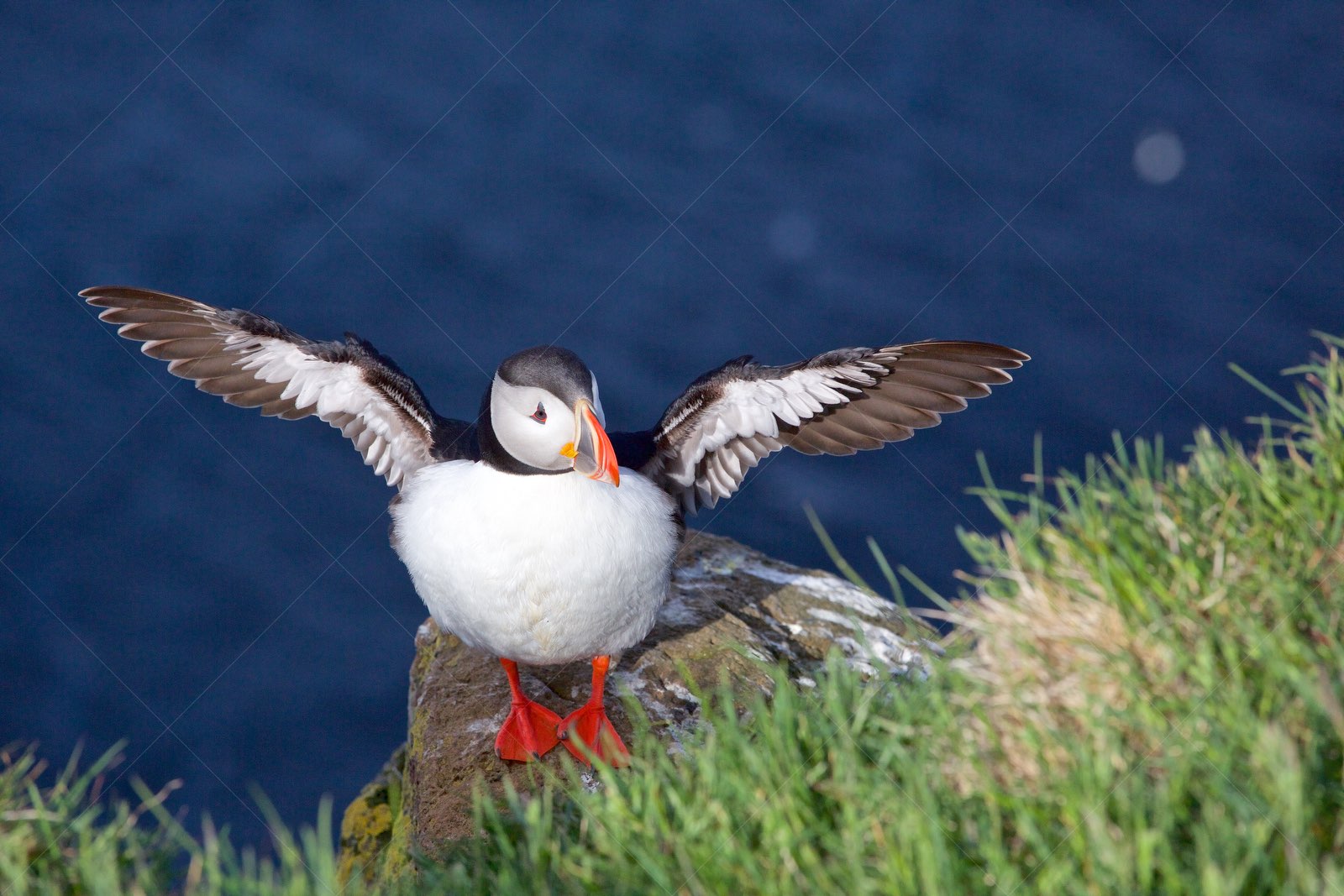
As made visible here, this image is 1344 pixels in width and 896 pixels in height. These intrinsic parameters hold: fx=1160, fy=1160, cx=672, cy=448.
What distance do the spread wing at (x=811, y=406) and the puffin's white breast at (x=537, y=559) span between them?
679 mm

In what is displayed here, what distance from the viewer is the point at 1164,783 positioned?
8.14ft

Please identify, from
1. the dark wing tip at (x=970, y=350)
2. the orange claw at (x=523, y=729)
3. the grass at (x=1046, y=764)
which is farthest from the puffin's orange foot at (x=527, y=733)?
the dark wing tip at (x=970, y=350)

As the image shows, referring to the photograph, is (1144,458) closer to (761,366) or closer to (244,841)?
(761,366)

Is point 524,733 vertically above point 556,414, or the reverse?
point 556,414

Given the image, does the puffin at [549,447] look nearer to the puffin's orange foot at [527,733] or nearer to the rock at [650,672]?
the puffin's orange foot at [527,733]

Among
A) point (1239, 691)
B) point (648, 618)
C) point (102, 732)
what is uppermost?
point (1239, 691)

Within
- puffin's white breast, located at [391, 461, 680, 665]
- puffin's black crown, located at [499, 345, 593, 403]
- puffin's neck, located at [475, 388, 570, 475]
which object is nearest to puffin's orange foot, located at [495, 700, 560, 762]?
puffin's white breast, located at [391, 461, 680, 665]

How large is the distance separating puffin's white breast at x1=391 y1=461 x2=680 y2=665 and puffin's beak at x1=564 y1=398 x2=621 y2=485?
269 mm

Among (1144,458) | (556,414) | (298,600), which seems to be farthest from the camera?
(298,600)

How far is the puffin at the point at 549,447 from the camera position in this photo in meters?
4.91

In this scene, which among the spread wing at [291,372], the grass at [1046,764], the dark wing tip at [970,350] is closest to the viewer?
the grass at [1046,764]

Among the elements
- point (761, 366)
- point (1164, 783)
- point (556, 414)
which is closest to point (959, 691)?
point (1164, 783)

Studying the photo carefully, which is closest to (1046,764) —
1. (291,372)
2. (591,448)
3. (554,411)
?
(591,448)

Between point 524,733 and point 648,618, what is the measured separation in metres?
0.76
